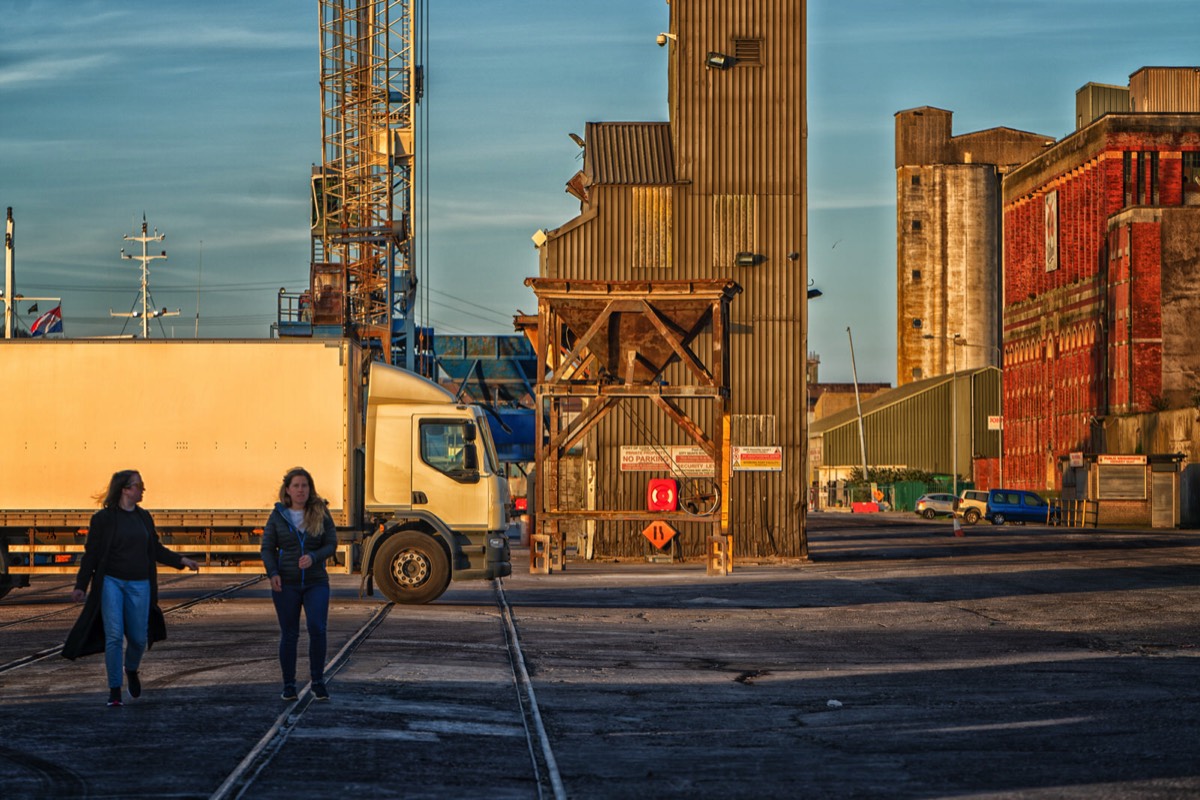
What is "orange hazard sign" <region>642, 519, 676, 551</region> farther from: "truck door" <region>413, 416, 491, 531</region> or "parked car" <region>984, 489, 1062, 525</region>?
"parked car" <region>984, 489, 1062, 525</region>

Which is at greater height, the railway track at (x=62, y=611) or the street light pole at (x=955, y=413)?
the street light pole at (x=955, y=413)

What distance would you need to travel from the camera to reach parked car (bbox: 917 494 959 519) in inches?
3590

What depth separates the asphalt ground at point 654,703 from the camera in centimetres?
1048

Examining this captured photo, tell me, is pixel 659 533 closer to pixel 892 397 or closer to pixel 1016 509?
pixel 1016 509

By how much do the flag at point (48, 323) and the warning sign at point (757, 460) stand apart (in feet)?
163

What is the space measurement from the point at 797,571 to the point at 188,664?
873 inches

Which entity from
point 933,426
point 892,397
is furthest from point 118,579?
point 892,397

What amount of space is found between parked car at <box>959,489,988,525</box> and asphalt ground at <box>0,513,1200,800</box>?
2070 inches

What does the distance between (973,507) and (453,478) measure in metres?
58.5

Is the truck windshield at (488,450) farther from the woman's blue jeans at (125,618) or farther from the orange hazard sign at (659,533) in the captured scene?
the woman's blue jeans at (125,618)

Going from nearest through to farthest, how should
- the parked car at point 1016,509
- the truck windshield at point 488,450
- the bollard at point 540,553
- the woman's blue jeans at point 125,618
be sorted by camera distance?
1. the woman's blue jeans at point 125,618
2. the truck windshield at point 488,450
3. the bollard at point 540,553
4. the parked car at point 1016,509

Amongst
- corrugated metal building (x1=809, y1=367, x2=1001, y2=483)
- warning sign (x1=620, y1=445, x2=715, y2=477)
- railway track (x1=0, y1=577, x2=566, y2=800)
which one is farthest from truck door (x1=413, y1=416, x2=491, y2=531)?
corrugated metal building (x1=809, y1=367, x2=1001, y2=483)

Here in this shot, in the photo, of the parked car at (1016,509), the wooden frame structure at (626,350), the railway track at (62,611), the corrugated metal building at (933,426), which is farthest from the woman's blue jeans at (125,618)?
the corrugated metal building at (933,426)

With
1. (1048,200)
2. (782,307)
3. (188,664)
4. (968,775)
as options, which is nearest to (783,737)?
(968,775)
